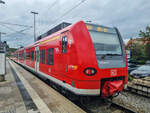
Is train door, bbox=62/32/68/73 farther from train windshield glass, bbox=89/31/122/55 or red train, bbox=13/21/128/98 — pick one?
train windshield glass, bbox=89/31/122/55

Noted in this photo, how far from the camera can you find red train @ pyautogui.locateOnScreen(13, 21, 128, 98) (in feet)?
10.0

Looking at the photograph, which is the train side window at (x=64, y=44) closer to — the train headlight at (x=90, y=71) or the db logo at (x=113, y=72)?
the train headlight at (x=90, y=71)

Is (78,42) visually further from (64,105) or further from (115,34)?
(64,105)

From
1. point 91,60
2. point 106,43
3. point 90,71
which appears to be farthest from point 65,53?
point 106,43

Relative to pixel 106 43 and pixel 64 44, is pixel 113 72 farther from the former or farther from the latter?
pixel 64 44

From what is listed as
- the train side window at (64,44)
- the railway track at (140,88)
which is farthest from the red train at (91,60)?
the railway track at (140,88)

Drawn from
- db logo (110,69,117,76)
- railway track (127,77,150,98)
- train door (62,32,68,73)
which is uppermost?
train door (62,32,68,73)

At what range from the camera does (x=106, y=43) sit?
3.74 m

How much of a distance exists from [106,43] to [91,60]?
1029 mm

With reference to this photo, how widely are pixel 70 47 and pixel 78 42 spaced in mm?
325

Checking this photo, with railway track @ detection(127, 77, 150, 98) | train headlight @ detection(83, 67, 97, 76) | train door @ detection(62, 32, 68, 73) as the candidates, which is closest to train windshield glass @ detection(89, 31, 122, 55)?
train headlight @ detection(83, 67, 97, 76)

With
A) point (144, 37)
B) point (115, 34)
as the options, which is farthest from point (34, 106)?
point (144, 37)

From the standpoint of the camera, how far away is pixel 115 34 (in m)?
4.11

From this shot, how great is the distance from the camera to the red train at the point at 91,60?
3.05 metres
